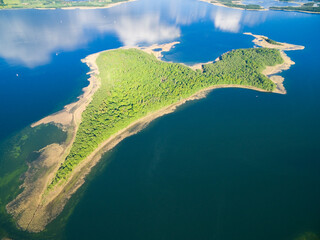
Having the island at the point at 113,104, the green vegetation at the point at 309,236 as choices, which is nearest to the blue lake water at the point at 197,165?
the green vegetation at the point at 309,236

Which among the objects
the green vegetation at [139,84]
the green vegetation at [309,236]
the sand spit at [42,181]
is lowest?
the sand spit at [42,181]

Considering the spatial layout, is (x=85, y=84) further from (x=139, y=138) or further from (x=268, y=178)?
(x=268, y=178)

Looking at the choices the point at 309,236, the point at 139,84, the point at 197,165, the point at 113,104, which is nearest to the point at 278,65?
the point at 139,84

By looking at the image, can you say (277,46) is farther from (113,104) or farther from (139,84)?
(113,104)

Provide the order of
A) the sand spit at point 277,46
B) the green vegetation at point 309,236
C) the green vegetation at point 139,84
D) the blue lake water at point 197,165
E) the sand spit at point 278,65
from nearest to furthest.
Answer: the green vegetation at point 309,236, the blue lake water at point 197,165, the green vegetation at point 139,84, the sand spit at point 278,65, the sand spit at point 277,46

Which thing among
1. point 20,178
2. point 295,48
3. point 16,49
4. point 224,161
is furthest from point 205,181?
point 16,49

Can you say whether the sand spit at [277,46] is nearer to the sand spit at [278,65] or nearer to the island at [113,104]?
the sand spit at [278,65]
